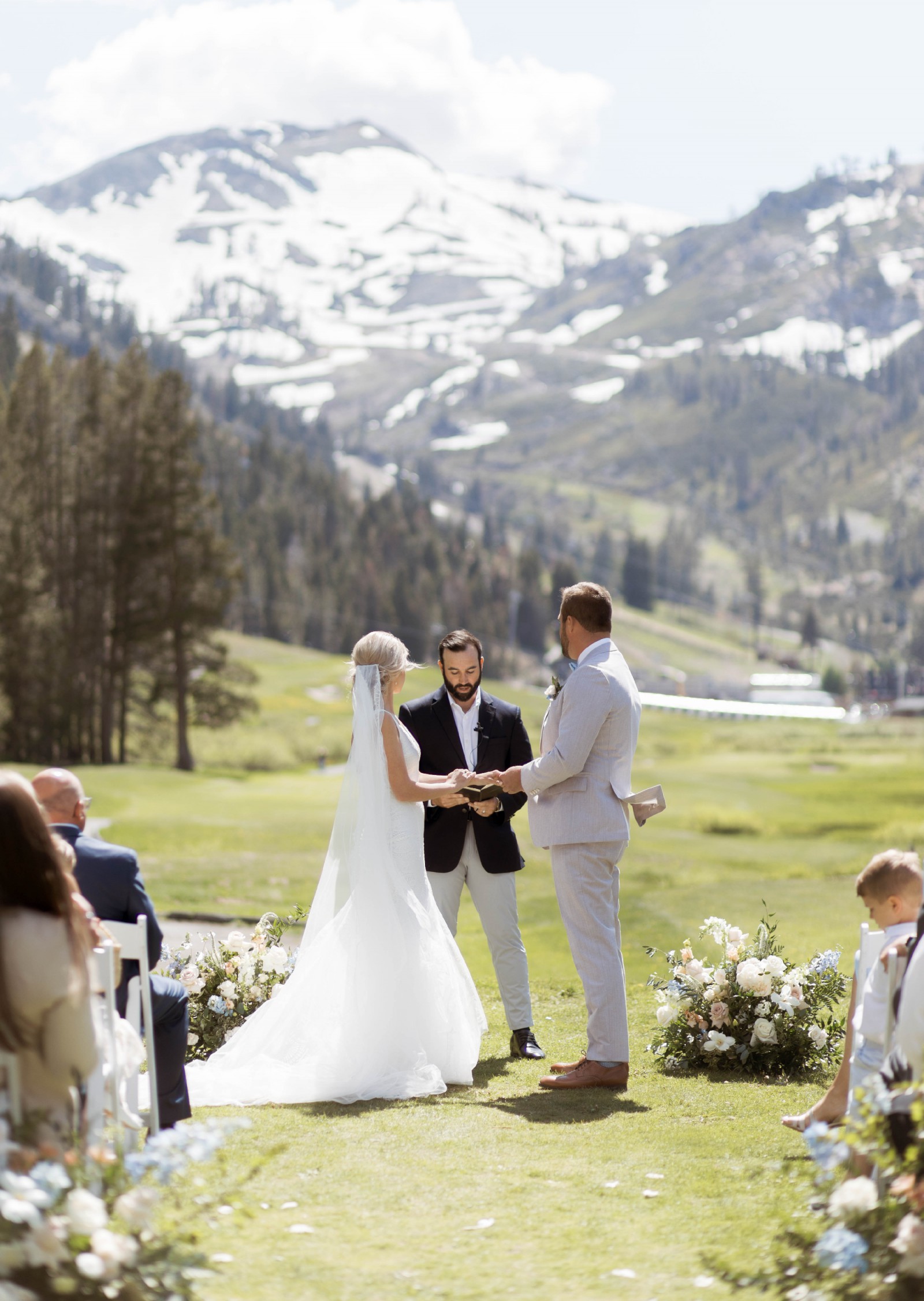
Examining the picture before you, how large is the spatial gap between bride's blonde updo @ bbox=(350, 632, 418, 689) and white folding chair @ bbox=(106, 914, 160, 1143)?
2937 millimetres

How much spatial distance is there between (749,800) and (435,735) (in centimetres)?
4203

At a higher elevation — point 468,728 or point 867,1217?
point 468,728

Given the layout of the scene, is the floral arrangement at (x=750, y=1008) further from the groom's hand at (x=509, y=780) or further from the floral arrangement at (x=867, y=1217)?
the floral arrangement at (x=867, y=1217)

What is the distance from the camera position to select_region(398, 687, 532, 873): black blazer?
9.48 meters

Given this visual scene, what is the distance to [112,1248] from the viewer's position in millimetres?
4090

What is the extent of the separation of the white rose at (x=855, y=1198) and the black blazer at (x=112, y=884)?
3151mm

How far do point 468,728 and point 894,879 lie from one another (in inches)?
169

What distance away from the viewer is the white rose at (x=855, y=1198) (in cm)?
439

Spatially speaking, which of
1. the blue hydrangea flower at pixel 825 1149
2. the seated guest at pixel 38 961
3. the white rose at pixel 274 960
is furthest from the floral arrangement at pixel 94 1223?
the white rose at pixel 274 960

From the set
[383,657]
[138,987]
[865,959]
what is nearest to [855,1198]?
[865,959]

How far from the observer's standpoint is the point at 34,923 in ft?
15.2

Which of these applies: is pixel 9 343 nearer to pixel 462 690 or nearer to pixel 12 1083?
pixel 462 690

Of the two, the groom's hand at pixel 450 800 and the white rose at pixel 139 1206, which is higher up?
the groom's hand at pixel 450 800

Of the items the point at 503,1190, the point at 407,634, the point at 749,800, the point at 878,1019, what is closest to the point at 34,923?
the point at 503,1190
